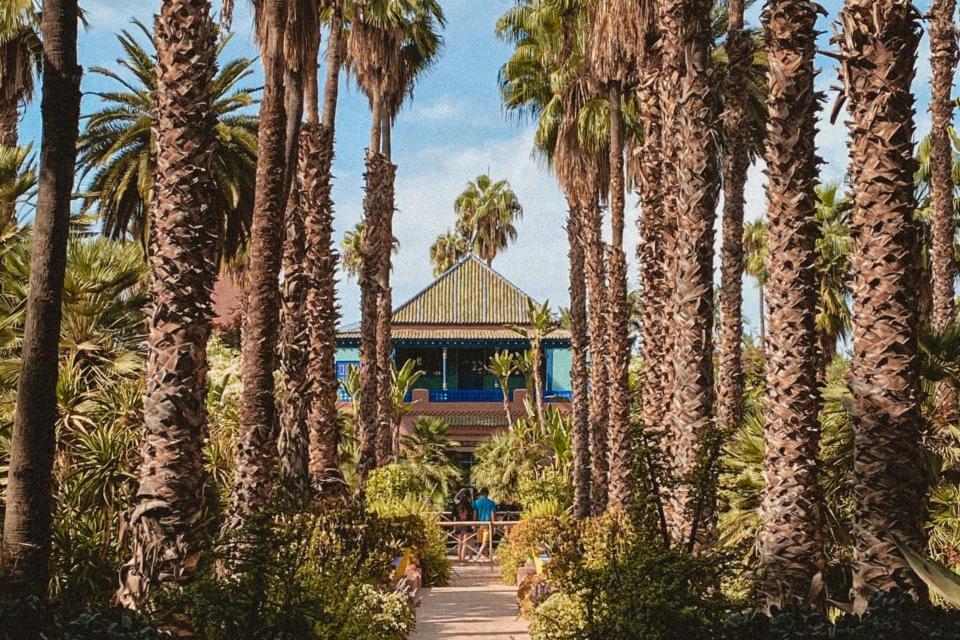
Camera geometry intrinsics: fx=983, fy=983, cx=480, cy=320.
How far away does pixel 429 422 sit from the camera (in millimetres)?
36312

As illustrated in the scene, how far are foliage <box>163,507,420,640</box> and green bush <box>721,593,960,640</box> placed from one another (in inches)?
108

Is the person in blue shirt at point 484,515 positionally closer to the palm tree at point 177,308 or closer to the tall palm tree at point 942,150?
the tall palm tree at point 942,150

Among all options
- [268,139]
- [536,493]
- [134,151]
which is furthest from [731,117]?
[134,151]

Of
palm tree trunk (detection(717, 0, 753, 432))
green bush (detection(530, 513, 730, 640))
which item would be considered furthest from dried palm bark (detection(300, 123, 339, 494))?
green bush (detection(530, 513, 730, 640))

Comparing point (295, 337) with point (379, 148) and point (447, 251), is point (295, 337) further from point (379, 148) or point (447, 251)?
point (447, 251)

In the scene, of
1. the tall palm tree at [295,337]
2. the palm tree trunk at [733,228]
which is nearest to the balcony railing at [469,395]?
the palm tree trunk at [733,228]

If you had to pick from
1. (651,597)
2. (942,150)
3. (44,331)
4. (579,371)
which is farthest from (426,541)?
(44,331)

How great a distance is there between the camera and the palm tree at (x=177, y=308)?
298 inches

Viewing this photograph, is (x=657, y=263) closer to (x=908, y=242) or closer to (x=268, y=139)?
(x=268, y=139)

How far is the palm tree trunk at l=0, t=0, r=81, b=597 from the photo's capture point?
6512mm

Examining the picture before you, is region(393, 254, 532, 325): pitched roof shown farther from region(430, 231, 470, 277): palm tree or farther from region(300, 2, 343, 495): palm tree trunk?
region(300, 2, 343, 495): palm tree trunk

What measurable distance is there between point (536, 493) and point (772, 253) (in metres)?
18.8

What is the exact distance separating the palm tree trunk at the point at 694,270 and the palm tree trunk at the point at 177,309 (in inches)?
214

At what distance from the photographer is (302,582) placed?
33.7ft
